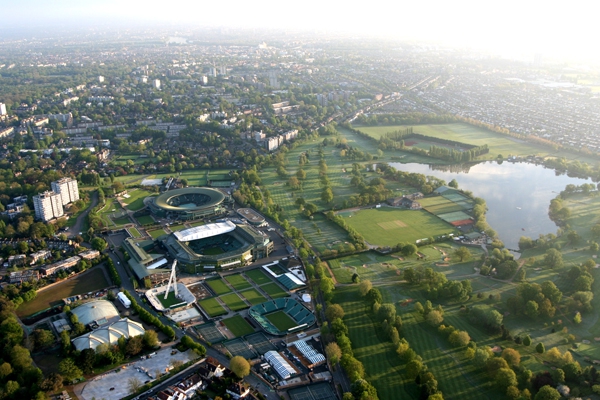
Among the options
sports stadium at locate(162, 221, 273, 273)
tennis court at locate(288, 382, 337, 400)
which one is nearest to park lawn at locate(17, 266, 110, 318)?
sports stadium at locate(162, 221, 273, 273)

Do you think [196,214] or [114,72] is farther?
[114,72]

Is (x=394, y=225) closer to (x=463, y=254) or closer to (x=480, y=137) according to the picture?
(x=463, y=254)

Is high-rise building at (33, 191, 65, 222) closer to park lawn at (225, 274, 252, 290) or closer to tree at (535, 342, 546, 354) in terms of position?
park lawn at (225, 274, 252, 290)

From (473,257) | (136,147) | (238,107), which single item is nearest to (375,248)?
(473,257)

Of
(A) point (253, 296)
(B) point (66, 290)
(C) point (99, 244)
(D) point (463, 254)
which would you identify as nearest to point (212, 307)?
(A) point (253, 296)

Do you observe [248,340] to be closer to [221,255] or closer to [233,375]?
[233,375]

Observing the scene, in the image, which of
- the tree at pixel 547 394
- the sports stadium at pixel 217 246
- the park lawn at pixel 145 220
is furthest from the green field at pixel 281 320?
the park lawn at pixel 145 220

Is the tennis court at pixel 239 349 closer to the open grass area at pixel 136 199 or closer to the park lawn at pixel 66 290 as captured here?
the park lawn at pixel 66 290
